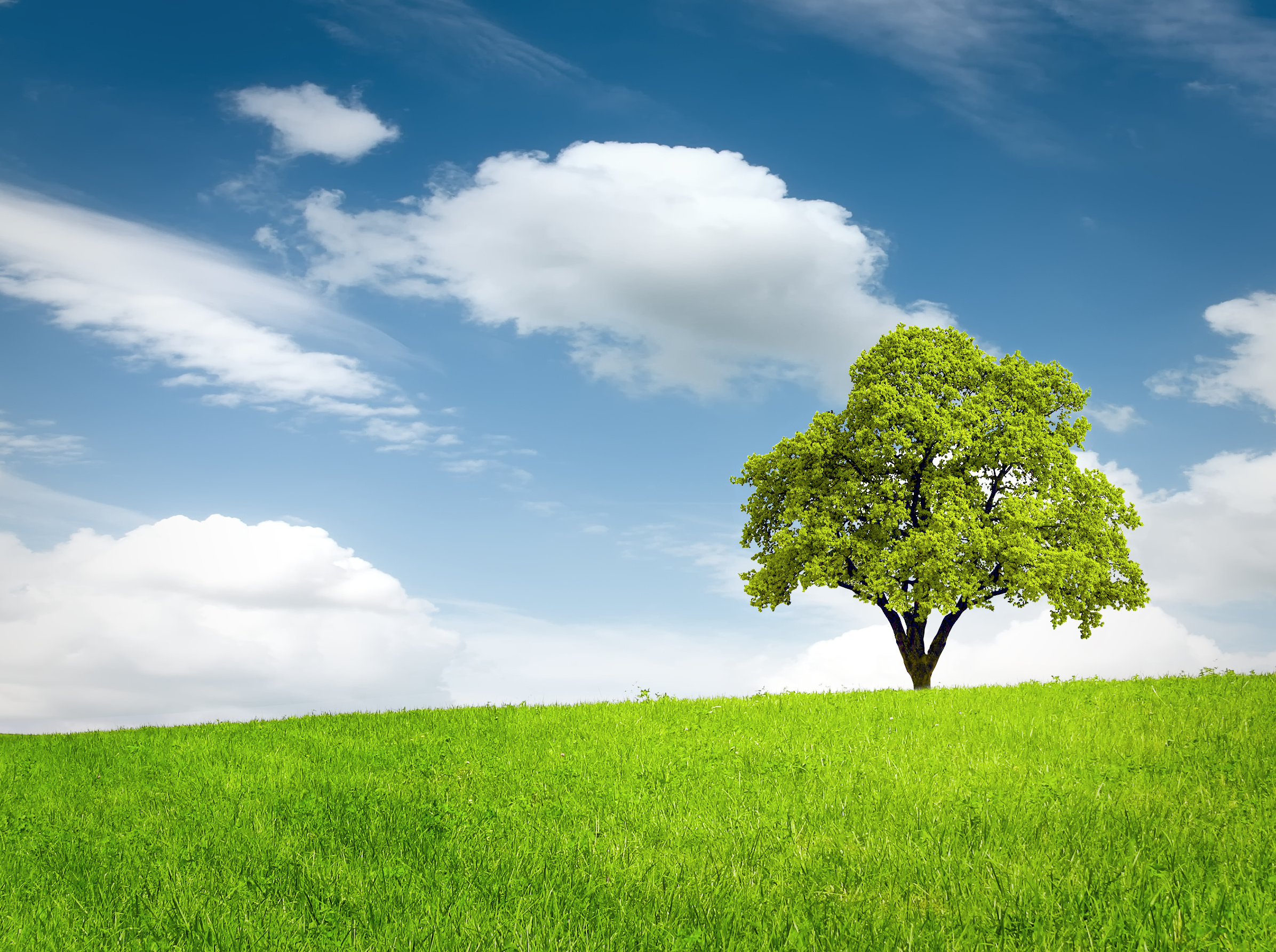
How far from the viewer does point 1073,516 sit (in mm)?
28109

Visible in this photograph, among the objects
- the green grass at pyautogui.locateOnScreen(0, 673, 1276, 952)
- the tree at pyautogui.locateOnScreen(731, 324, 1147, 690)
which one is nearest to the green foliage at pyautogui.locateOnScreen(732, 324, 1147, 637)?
the tree at pyautogui.locateOnScreen(731, 324, 1147, 690)

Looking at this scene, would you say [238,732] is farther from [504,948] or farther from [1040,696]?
[1040,696]

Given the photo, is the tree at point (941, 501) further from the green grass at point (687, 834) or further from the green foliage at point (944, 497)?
the green grass at point (687, 834)

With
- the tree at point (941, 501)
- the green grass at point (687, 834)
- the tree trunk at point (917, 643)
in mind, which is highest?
the tree at point (941, 501)

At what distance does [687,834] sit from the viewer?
903 centimetres

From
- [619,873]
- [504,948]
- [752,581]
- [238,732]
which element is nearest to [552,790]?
[619,873]

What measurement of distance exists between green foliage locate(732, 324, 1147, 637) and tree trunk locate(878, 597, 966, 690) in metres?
0.67

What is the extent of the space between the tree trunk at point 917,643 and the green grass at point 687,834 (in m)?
11.7

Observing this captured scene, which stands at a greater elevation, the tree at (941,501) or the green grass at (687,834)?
the tree at (941,501)

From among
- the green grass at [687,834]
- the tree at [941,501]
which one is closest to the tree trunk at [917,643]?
the tree at [941,501]

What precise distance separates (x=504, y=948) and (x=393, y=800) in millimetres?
5323

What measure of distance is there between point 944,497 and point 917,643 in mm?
4730

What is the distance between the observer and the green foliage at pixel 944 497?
2656cm

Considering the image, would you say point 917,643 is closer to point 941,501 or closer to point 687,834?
point 941,501
